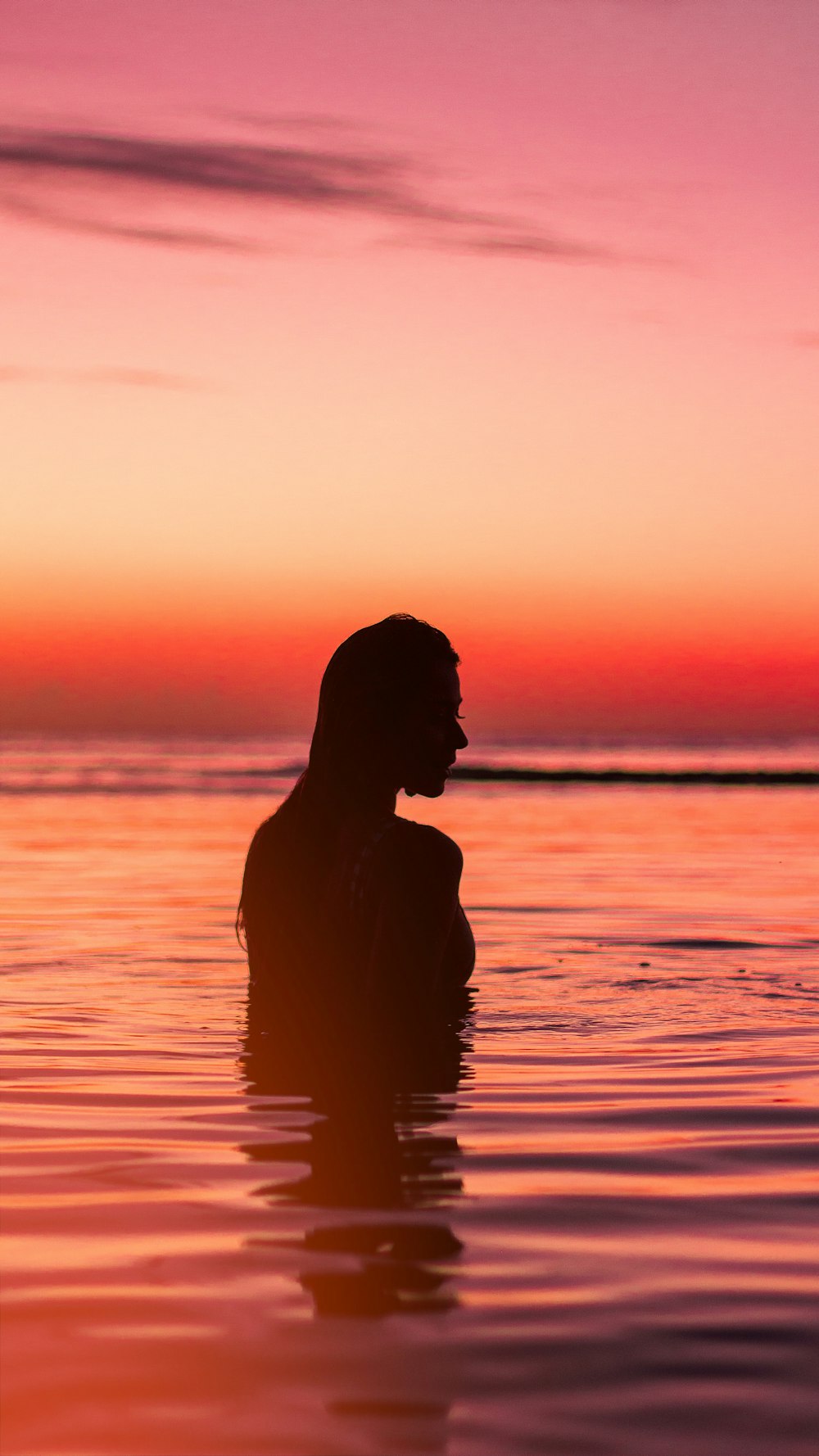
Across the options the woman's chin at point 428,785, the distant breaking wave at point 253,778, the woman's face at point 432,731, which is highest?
the woman's face at point 432,731

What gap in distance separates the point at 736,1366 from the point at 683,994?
5358 mm

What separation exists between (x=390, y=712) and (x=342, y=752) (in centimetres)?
22

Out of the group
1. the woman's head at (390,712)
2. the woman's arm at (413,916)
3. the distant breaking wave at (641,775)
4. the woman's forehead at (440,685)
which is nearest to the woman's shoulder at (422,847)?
the woman's arm at (413,916)

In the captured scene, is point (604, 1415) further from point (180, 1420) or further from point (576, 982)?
point (576, 982)

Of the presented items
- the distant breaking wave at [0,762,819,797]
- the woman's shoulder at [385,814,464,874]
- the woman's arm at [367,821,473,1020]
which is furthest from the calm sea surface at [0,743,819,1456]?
the distant breaking wave at [0,762,819,797]

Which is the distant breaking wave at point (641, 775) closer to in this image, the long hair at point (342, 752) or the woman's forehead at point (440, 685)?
the long hair at point (342, 752)

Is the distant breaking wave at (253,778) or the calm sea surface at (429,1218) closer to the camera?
the calm sea surface at (429,1218)

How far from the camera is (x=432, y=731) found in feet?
17.8

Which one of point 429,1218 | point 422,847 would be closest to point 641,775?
point 422,847

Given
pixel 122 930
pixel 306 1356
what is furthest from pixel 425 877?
pixel 122 930

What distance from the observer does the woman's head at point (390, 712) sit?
17.6 ft

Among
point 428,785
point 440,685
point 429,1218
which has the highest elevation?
point 440,685

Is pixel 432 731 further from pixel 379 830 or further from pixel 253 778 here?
pixel 253 778

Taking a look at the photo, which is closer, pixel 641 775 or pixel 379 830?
pixel 379 830
